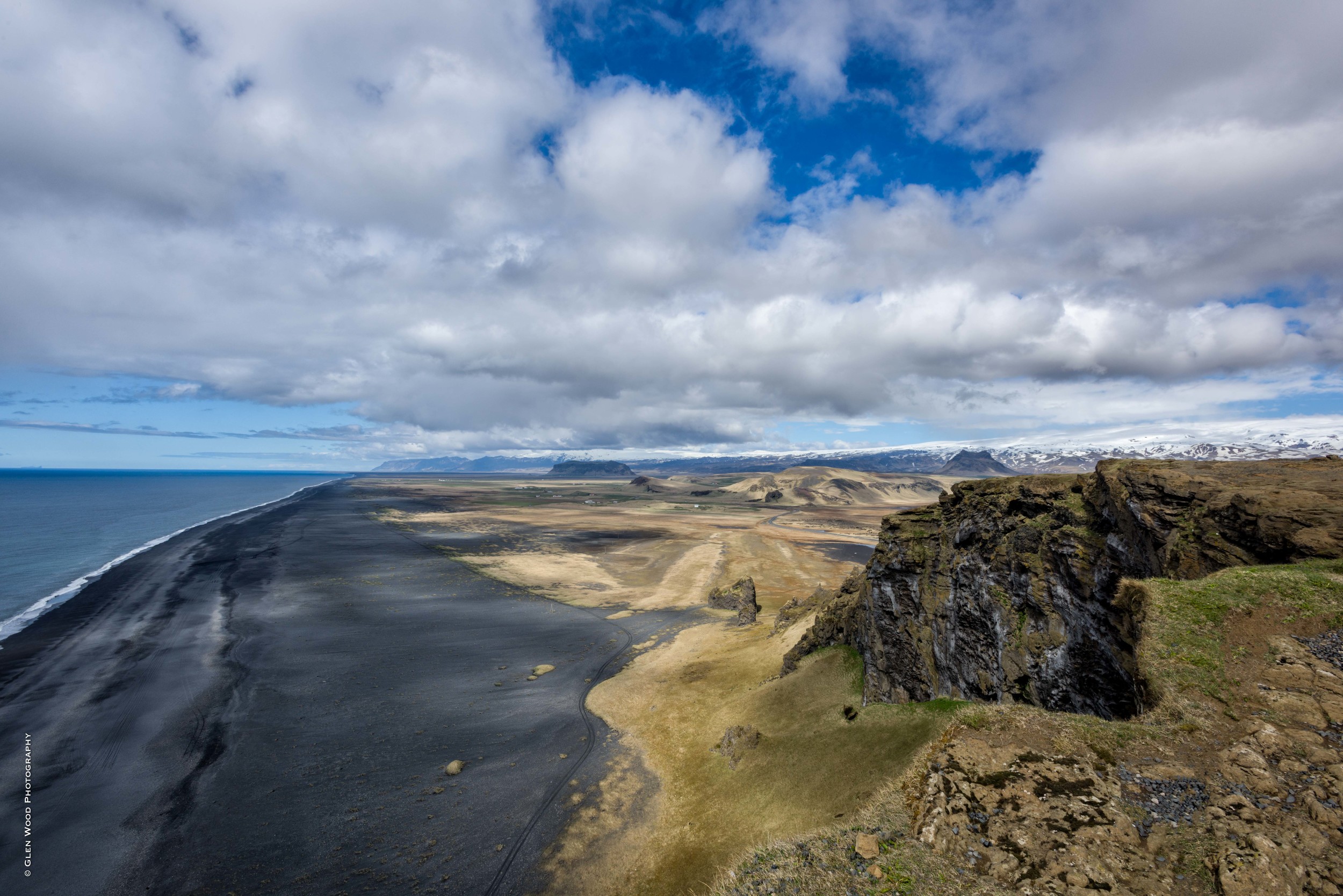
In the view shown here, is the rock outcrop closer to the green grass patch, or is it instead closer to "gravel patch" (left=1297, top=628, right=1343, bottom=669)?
the green grass patch

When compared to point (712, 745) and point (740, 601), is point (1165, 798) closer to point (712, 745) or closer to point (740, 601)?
point (712, 745)

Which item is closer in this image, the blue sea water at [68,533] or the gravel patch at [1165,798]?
the gravel patch at [1165,798]

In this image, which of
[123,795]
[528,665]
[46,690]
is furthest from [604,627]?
[46,690]

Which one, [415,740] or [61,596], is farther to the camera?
[61,596]

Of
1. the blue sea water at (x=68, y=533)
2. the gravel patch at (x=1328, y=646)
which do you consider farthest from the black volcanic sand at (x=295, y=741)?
the gravel patch at (x=1328, y=646)

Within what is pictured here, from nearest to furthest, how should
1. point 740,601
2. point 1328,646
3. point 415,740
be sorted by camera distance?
point 1328,646 < point 415,740 < point 740,601

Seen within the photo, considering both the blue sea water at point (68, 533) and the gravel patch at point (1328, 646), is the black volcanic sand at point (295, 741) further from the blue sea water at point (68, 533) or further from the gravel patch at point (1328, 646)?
the gravel patch at point (1328, 646)

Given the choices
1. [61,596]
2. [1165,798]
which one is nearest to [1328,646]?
[1165,798]
